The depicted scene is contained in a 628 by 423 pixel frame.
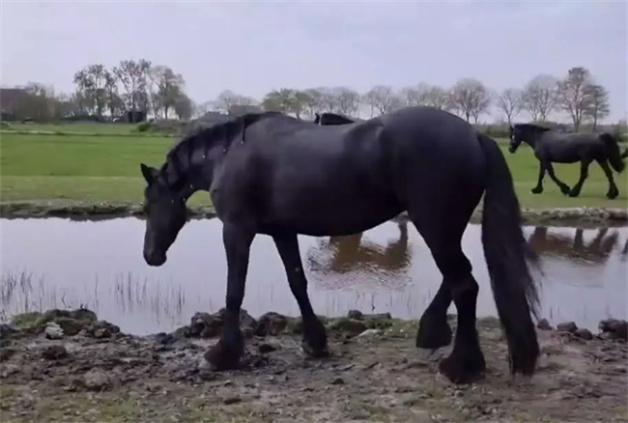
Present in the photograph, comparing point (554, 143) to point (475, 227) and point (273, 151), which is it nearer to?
point (475, 227)

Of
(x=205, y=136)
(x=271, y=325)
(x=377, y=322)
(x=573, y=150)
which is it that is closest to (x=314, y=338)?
(x=271, y=325)

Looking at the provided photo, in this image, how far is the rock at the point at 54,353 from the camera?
14.0 ft

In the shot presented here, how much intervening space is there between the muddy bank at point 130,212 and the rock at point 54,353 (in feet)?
28.0

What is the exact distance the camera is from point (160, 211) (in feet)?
14.5

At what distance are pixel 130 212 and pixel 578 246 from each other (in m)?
7.62

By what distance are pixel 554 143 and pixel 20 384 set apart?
1507 centimetres

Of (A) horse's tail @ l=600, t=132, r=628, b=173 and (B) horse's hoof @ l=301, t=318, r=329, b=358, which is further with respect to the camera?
(A) horse's tail @ l=600, t=132, r=628, b=173

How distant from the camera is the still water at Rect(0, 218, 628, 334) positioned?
6.43m

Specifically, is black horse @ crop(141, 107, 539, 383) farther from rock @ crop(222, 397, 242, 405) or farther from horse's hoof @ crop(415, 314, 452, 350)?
rock @ crop(222, 397, 242, 405)

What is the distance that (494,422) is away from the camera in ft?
11.0

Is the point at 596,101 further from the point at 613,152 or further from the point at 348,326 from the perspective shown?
the point at 348,326

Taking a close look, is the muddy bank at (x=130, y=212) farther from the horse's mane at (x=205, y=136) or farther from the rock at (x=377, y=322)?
the horse's mane at (x=205, y=136)

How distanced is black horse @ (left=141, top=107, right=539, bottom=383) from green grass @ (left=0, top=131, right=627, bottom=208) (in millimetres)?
10266

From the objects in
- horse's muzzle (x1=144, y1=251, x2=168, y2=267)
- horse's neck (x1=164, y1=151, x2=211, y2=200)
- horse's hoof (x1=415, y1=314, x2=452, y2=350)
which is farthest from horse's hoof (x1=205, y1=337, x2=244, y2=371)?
horse's hoof (x1=415, y1=314, x2=452, y2=350)
